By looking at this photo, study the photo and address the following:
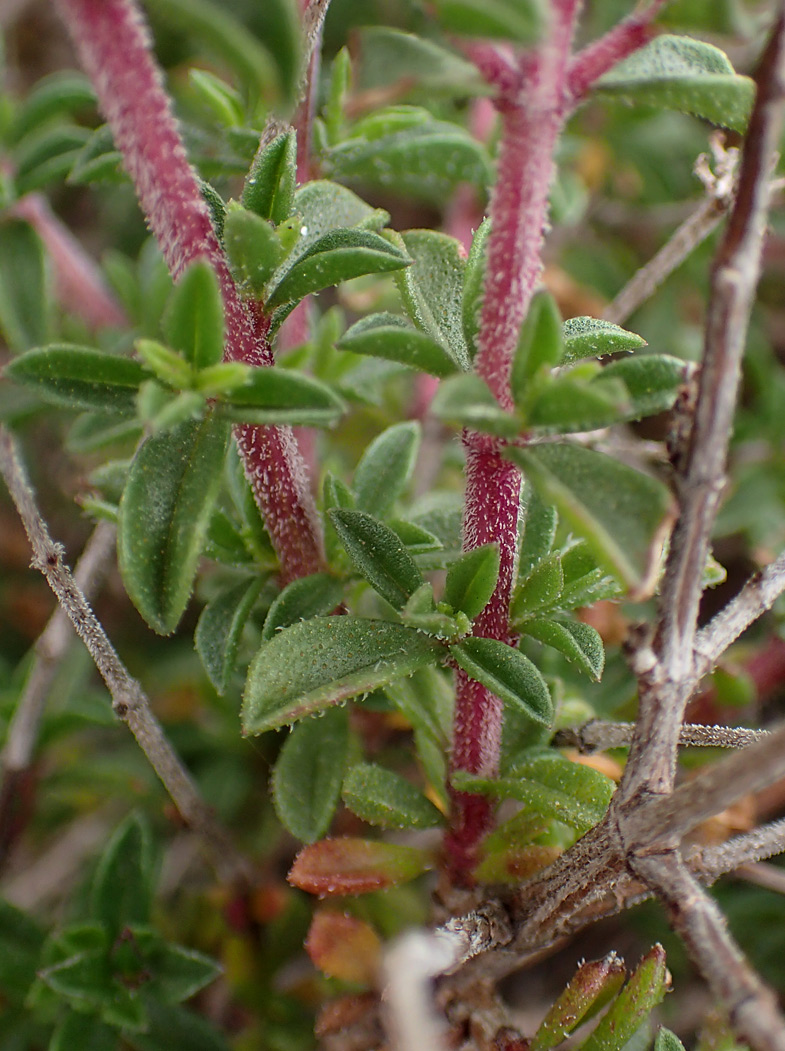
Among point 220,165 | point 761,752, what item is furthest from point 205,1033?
point 220,165

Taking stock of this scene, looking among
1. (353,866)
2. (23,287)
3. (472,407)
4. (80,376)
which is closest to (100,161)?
(80,376)

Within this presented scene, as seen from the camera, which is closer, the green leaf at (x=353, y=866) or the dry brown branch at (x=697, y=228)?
the green leaf at (x=353, y=866)

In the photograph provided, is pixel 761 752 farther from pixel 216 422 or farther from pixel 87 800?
pixel 87 800

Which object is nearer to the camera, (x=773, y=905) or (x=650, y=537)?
(x=650, y=537)

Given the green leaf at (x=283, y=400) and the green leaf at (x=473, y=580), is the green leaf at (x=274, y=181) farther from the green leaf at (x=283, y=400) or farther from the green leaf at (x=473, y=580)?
the green leaf at (x=473, y=580)

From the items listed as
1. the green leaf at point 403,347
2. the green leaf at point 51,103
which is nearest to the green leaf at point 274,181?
the green leaf at point 403,347
